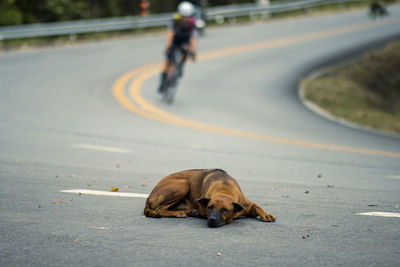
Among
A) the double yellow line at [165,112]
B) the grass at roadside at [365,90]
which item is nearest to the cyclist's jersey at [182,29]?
the double yellow line at [165,112]

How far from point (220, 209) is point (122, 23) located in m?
24.3

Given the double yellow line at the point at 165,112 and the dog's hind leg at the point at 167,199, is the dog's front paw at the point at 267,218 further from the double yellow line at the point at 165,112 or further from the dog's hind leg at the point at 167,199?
the double yellow line at the point at 165,112

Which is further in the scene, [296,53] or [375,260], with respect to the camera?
[296,53]

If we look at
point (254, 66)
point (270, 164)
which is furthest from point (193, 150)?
point (254, 66)

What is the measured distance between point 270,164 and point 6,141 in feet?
14.1

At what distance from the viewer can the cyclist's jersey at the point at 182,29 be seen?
14.5 meters

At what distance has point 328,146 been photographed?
10.9m

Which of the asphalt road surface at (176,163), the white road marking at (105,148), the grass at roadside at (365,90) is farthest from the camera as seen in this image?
the grass at roadside at (365,90)

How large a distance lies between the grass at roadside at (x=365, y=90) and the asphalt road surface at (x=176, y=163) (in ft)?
3.05

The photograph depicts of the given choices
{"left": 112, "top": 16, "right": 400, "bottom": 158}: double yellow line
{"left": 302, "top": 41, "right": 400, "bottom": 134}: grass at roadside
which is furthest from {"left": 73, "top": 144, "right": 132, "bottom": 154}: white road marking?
{"left": 302, "top": 41, "right": 400, "bottom": 134}: grass at roadside

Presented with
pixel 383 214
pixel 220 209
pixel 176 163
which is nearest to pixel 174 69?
pixel 176 163

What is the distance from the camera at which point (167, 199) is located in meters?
5.32

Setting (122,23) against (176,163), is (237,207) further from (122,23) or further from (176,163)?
(122,23)

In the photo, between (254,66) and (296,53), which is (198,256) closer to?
(254,66)
